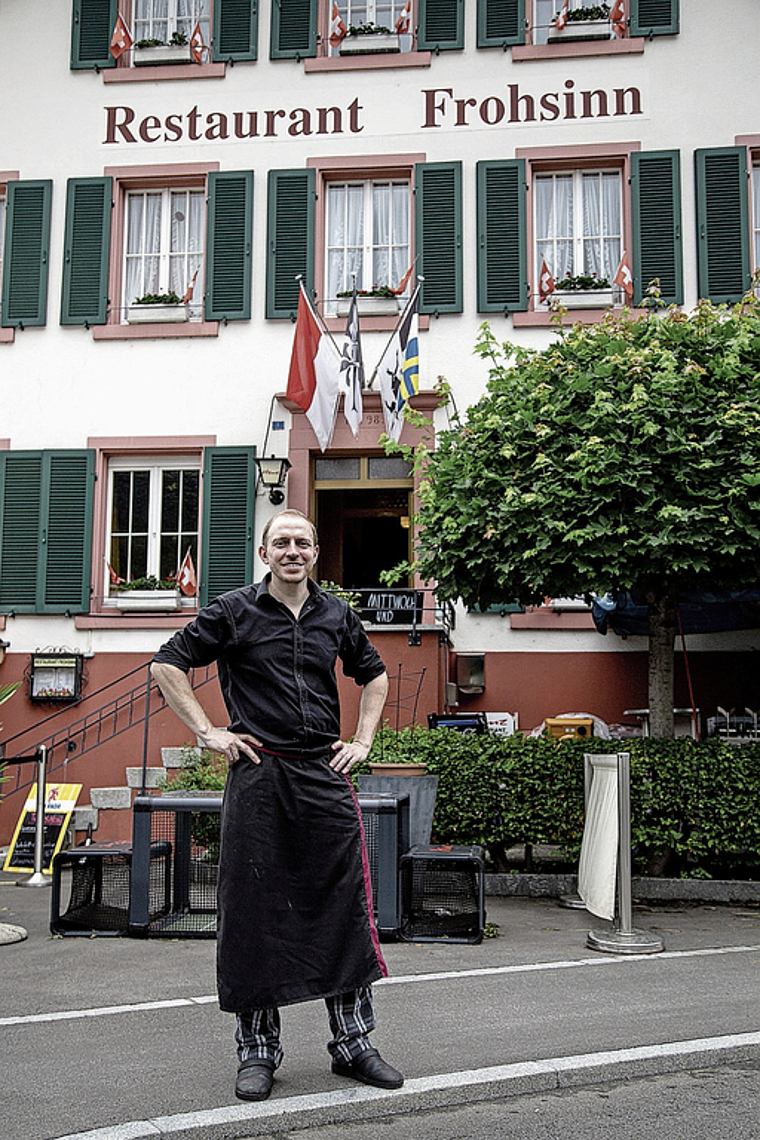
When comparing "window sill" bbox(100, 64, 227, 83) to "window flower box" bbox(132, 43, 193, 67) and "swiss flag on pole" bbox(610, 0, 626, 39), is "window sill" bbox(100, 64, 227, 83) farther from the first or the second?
"swiss flag on pole" bbox(610, 0, 626, 39)

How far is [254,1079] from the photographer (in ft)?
13.1

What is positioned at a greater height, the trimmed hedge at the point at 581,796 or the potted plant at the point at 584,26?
the potted plant at the point at 584,26

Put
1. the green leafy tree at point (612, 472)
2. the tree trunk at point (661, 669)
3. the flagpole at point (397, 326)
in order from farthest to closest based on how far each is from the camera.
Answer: the flagpole at point (397, 326), the tree trunk at point (661, 669), the green leafy tree at point (612, 472)

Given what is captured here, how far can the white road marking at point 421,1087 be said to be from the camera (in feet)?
12.3

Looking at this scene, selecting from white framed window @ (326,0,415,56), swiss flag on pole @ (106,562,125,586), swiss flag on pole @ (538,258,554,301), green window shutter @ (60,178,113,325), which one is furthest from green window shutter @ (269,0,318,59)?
swiss flag on pole @ (106,562,125,586)

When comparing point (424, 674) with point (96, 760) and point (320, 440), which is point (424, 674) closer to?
point (320, 440)

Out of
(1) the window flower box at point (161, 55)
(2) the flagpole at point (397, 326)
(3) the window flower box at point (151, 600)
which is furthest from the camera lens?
(1) the window flower box at point (161, 55)

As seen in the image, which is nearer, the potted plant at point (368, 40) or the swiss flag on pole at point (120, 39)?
the potted plant at point (368, 40)

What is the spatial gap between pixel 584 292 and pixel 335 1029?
10659mm

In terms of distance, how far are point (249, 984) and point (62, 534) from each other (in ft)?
33.3

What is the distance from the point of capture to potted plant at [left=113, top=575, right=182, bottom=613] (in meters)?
13.4

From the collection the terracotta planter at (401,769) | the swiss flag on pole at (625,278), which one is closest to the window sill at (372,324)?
the swiss flag on pole at (625,278)

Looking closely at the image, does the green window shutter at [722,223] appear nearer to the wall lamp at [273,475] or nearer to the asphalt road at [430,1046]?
the wall lamp at [273,475]

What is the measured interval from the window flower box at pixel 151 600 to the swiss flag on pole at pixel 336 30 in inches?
259
